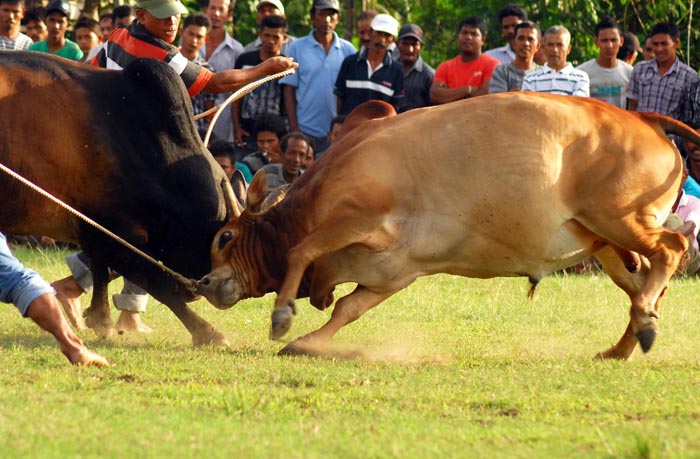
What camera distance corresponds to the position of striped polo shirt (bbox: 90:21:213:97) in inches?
311

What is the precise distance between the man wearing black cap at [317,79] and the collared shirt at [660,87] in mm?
2862

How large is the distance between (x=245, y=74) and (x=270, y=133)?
381 centimetres

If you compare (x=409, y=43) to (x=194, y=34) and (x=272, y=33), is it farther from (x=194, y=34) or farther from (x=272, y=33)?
(x=194, y=34)

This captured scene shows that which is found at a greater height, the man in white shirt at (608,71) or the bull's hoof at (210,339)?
the bull's hoof at (210,339)

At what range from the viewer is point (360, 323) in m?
8.48

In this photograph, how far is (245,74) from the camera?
8227mm

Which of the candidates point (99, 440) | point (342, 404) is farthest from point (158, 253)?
point (99, 440)

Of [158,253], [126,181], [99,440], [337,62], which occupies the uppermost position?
[99,440]

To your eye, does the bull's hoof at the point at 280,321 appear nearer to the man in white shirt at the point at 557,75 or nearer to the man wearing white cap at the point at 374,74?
the man in white shirt at the point at 557,75

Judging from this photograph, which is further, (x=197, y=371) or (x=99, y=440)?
(x=197, y=371)

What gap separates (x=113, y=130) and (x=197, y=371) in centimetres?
174

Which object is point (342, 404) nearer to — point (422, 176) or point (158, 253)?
point (422, 176)

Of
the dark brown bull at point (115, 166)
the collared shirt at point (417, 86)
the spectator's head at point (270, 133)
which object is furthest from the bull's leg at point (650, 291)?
the spectator's head at point (270, 133)

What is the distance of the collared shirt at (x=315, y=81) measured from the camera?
40.4 ft
